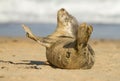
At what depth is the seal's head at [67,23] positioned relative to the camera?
39.1ft

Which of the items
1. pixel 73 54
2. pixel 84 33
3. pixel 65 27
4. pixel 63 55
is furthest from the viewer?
pixel 65 27

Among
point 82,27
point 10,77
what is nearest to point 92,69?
point 82,27

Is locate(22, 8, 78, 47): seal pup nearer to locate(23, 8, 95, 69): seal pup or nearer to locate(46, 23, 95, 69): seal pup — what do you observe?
locate(23, 8, 95, 69): seal pup

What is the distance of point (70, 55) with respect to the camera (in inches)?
404

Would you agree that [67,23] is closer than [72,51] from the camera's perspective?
No

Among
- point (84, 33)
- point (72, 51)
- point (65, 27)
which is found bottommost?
point (72, 51)

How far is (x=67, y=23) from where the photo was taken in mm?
12047

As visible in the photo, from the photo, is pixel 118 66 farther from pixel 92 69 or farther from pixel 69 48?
pixel 69 48

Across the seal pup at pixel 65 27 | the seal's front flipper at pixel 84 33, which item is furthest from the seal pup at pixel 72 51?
the seal pup at pixel 65 27

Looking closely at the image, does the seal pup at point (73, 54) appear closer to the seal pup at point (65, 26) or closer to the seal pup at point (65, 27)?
the seal pup at point (65, 27)

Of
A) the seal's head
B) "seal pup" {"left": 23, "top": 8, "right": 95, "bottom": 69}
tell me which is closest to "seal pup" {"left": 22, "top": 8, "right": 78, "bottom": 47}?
the seal's head

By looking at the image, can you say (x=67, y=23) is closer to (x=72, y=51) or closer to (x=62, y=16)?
(x=62, y=16)

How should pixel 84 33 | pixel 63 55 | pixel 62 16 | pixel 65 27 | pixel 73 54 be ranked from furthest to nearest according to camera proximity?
1. pixel 62 16
2. pixel 65 27
3. pixel 63 55
4. pixel 73 54
5. pixel 84 33

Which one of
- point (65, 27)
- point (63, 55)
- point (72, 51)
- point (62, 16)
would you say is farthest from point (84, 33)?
point (62, 16)
